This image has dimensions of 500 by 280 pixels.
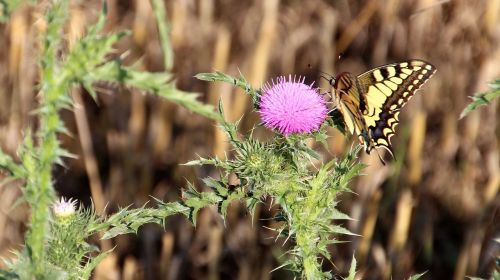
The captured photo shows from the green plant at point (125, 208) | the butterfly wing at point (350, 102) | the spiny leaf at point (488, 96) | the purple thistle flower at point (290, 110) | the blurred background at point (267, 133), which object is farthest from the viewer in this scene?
the blurred background at point (267, 133)

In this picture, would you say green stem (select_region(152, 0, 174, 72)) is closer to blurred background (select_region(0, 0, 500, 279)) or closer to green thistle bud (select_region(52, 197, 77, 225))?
green thistle bud (select_region(52, 197, 77, 225))

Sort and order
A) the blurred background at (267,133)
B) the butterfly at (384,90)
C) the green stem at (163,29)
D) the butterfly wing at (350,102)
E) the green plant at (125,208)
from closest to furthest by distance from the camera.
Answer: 1. the green stem at (163,29)
2. the green plant at (125,208)
3. the butterfly wing at (350,102)
4. the butterfly at (384,90)
5. the blurred background at (267,133)

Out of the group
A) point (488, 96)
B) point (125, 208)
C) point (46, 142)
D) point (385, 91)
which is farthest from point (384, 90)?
point (46, 142)

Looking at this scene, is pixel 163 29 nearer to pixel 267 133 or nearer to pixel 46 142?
pixel 46 142

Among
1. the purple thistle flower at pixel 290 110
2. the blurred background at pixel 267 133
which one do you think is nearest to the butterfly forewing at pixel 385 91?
the purple thistle flower at pixel 290 110

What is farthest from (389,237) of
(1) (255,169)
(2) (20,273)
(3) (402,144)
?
(2) (20,273)

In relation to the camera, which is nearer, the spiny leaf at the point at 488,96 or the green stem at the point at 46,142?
the green stem at the point at 46,142

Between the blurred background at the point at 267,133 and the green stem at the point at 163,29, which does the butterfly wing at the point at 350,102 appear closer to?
the green stem at the point at 163,29

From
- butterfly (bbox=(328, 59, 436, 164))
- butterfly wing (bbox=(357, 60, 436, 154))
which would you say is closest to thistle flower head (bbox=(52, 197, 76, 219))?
butterfly (bbox=(328, 59, 436, 164))
